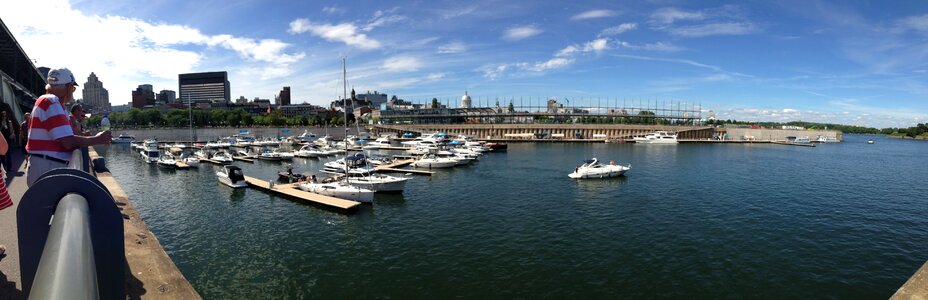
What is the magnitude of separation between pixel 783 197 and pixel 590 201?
20.4 metres

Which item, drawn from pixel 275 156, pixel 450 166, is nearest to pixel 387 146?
pixel 275 156

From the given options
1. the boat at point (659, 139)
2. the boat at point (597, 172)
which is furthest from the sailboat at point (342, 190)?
the boat at point (659, 139)

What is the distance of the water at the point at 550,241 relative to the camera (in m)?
20.7

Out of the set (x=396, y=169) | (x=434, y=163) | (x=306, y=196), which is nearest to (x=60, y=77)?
(x=306, y=196)

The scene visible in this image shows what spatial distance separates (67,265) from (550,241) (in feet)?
87.7

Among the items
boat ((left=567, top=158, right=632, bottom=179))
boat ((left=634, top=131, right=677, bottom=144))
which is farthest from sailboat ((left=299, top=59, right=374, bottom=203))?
boat ((left=634, top=131, right=677, bottom=144))

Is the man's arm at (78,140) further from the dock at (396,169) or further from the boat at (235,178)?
the dock at (396,169)

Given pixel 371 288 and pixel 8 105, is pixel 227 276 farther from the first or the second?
pixel 8 105

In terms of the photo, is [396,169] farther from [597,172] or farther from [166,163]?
[166,163]

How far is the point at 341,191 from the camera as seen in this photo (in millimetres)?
37188

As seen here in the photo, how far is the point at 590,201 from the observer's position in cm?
3959

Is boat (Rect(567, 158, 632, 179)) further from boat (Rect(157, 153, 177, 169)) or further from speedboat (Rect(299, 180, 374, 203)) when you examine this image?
boat (Rect(157, 153, 177, 169))

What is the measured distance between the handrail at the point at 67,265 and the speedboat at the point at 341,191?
3477cm

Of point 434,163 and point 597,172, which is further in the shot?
point 434,163
